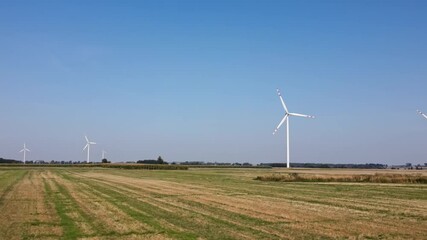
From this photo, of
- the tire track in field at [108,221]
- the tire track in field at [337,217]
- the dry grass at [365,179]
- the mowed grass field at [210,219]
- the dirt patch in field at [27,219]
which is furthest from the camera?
the dry grass at [365,179]

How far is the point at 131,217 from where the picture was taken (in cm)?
2148

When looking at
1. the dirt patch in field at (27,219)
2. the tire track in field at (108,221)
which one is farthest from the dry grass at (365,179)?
the dirt patch in field at (27,219)

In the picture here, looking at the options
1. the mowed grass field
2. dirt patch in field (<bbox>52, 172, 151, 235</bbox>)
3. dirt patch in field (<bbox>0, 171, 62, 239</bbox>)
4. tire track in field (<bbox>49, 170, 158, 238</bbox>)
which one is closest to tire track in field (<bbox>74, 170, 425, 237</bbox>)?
the mowed grass field

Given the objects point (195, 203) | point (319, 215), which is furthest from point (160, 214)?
point (319, 215)

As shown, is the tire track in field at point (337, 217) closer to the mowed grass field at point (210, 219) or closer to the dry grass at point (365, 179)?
the mowed grass field at point (210, 219)

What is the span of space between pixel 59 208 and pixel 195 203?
7789 millimetres

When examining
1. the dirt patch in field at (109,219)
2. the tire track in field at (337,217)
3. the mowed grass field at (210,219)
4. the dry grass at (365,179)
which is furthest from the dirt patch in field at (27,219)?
the dry grass at (365,179)

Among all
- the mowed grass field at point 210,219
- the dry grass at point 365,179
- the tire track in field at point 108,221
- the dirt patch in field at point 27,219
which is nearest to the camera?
the mowed grass field at point 210,219

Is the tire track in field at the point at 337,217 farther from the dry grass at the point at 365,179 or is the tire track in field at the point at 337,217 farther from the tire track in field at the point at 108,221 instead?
the dry grass at the point at 365,179

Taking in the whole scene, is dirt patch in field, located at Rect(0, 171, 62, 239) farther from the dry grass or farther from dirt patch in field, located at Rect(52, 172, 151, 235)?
the dry grass

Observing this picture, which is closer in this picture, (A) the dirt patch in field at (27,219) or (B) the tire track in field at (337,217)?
(A) the dirt patch in field at (27,219)

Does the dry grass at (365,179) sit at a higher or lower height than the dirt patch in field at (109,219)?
higher

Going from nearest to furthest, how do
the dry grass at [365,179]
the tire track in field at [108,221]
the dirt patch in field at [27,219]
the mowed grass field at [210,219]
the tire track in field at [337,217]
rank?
the mowed grass field at [210,219], the tire track in field at [108,221], the dirt patch in field at [27,219], the tire track in field at [337,217], the dry grass at [365,179]

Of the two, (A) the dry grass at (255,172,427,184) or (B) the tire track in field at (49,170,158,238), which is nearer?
(B) the tire track in field at (49,170,158,238)
